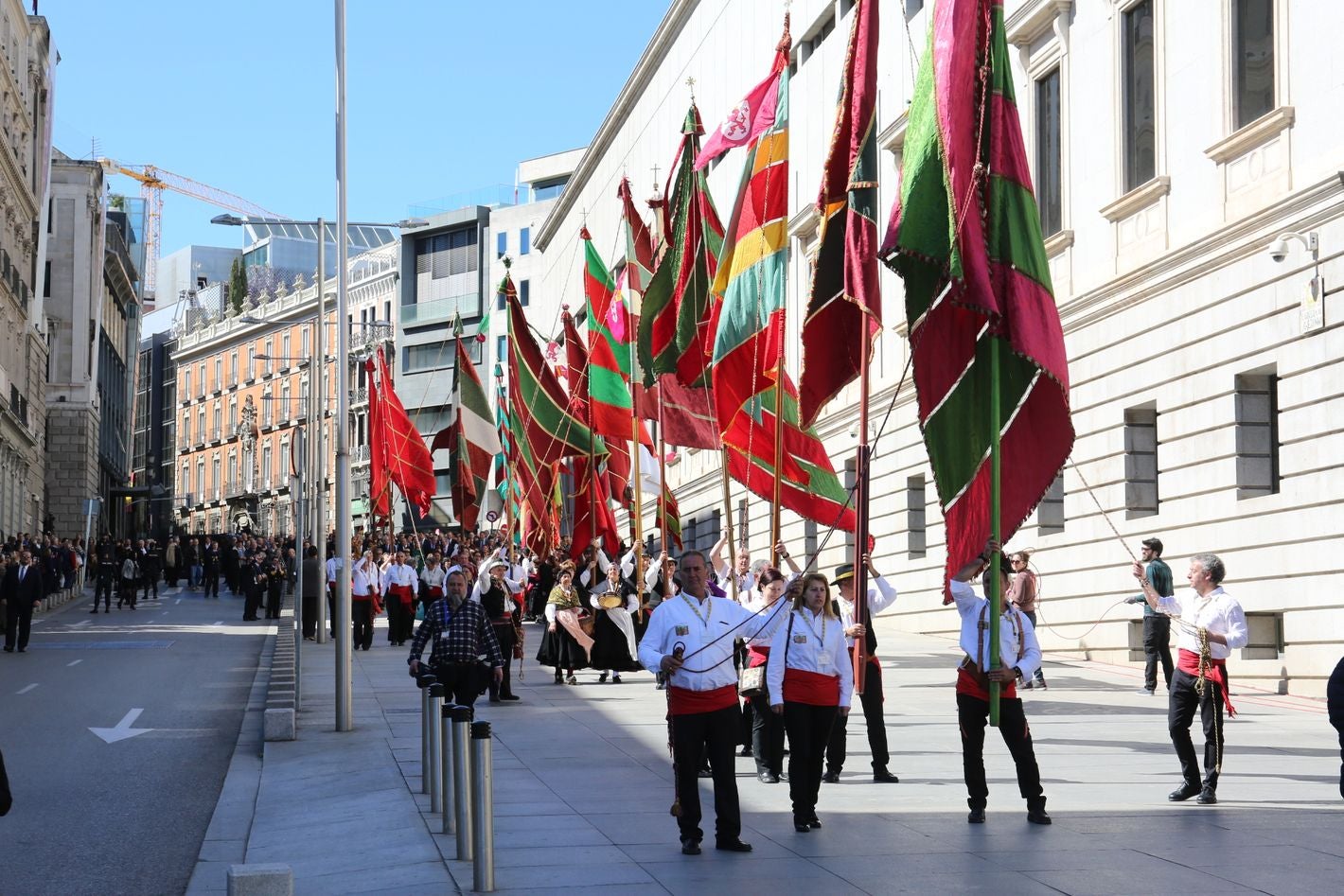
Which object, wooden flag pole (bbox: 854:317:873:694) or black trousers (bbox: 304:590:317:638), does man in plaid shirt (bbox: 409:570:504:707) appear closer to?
wooden flag pole (bbox: 854:317:873:694)

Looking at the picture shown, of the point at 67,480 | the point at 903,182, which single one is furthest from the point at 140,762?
the point at 67,480

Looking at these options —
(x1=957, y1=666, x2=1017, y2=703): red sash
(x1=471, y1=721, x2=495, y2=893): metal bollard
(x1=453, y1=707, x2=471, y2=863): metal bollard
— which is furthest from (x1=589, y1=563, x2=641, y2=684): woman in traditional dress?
(x1=471, y1=721, x2=495, y2=893): metal bollard

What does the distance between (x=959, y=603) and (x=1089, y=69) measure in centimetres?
1685

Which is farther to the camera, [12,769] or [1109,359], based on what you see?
[1109,359]

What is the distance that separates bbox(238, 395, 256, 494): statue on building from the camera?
10862 cm

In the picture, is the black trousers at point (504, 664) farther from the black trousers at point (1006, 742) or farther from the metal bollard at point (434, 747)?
the black trousers at point (1006, 742)

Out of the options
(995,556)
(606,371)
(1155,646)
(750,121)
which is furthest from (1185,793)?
(606,371)

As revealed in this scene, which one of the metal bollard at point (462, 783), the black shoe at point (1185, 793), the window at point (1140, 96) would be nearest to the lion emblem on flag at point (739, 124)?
the window at point (1140, 96)

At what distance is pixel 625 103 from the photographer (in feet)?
213

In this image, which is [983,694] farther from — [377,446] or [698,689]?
[377,446]

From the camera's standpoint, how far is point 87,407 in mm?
77000

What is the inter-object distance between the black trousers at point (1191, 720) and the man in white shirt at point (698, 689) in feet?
10.4

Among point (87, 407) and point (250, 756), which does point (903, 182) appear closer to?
point (250, 756)

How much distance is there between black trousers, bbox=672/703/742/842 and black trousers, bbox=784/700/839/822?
51cm
